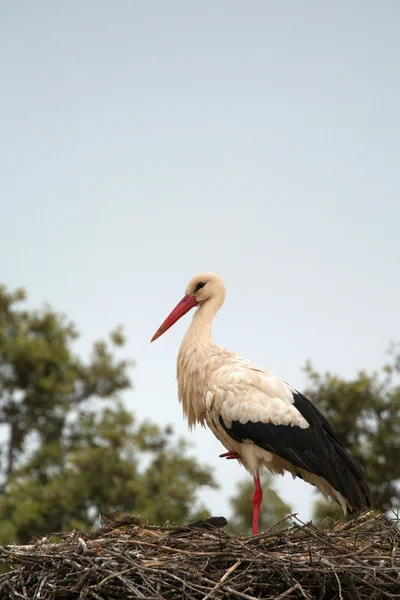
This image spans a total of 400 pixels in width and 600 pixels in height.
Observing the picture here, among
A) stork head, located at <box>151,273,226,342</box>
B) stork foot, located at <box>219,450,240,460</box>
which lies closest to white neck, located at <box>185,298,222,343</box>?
stork head, located at <box>151,273,226,342</box>

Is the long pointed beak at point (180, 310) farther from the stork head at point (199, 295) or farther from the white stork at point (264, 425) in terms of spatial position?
the white stork at point (264, 425)

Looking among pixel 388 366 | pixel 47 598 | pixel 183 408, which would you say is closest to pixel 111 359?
pixel 388 366

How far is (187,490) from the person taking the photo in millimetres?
14805

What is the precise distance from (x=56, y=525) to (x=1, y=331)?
399cm

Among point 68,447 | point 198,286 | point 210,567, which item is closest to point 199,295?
point 198,286

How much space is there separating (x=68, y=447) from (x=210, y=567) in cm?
1254

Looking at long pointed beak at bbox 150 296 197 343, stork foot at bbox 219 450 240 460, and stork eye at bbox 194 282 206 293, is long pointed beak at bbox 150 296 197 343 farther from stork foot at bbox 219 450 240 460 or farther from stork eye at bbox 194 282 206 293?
stork foot at bbox 219 450 240 460

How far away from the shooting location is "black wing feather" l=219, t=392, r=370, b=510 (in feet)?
20.4

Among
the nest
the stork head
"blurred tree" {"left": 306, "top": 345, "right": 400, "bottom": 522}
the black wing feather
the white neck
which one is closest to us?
the nest

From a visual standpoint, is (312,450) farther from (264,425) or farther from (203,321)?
(203,321)

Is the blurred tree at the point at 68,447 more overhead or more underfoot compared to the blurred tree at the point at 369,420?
more overhead

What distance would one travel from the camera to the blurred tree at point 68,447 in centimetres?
1461

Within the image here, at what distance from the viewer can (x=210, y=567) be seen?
462 cm

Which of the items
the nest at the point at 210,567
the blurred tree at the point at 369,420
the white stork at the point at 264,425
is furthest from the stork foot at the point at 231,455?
the blurred tree at the point at 369,420
